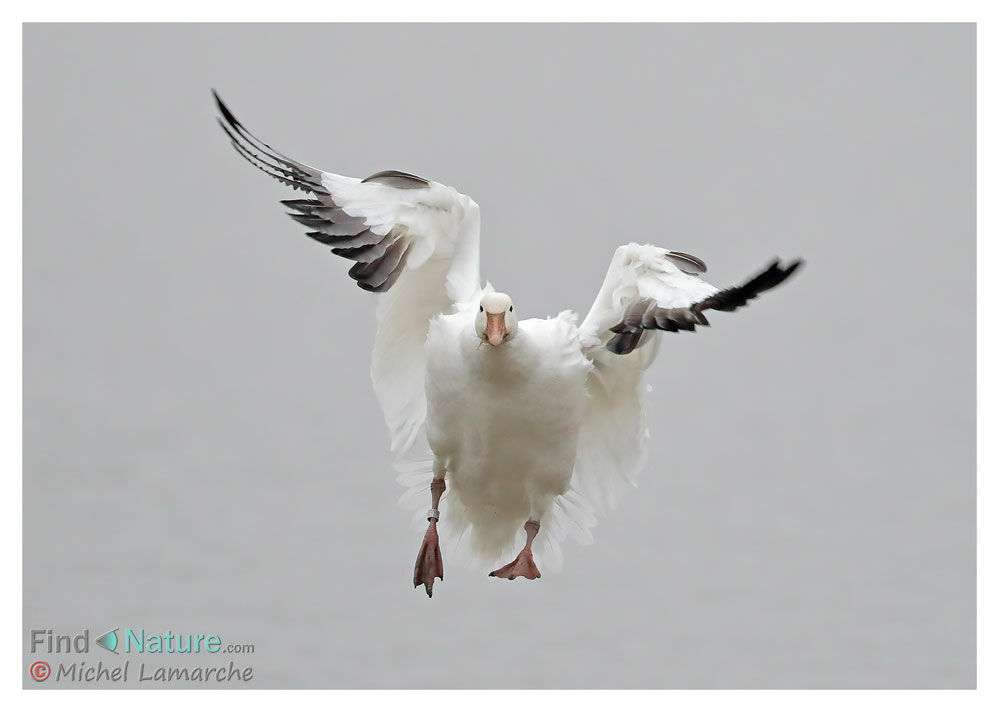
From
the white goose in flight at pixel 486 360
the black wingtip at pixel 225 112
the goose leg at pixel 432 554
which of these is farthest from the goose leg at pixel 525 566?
the black wingtip at pixel 225 112

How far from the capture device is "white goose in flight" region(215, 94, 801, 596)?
8.70 meters

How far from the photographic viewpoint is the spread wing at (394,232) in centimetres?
901

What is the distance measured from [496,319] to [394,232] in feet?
3.35

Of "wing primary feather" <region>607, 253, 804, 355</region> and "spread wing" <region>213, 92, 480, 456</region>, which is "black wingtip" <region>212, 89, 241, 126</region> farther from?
"wing primary feather" <region>607, 253, 804, 355</region>

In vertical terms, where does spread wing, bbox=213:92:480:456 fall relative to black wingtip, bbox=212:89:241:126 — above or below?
below

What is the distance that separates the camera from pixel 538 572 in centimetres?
955

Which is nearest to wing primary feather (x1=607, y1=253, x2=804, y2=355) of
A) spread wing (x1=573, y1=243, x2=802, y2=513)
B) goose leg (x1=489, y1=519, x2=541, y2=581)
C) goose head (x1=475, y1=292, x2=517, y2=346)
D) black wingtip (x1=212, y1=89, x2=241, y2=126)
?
spread wing (x1=573, y1=243, x2=802, y2=513)

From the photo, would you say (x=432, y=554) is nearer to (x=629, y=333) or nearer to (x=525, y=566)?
(x=525, y=566)

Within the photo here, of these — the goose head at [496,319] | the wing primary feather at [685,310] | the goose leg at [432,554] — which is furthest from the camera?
the goose leg at [432,554]

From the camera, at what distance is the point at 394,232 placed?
919 centimetres

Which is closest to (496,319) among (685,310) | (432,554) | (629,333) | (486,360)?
(486,360)

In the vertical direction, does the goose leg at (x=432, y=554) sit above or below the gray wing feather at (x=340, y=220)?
below

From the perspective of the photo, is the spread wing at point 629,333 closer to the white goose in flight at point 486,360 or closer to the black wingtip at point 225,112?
the white goose in flight at point 486,360

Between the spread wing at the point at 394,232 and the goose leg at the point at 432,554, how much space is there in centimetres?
90
